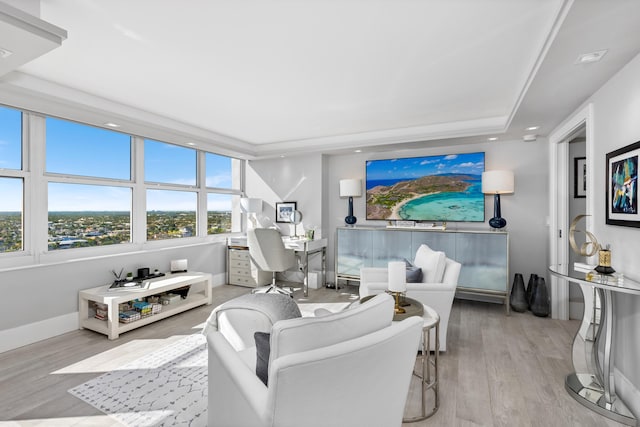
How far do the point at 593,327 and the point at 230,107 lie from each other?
3726 mm

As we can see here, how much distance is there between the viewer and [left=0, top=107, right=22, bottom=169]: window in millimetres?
2959

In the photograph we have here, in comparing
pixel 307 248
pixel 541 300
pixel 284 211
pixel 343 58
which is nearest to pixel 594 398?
pixel 541 300

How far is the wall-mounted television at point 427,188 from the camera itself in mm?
4258

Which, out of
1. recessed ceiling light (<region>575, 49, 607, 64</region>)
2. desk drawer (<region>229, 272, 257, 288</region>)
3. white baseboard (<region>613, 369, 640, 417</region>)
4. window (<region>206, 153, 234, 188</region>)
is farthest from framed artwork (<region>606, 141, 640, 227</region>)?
window (<region>206, 153, 234, 188</region>)

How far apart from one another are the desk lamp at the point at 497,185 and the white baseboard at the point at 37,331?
4.86m

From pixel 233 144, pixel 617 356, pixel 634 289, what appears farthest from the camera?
pixel 233 144

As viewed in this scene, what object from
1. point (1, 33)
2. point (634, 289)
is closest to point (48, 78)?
point (1, 33)

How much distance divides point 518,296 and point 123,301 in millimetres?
4364

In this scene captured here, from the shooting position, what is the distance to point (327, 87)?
288 cm

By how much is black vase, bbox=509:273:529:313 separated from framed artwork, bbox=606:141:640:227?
177cm

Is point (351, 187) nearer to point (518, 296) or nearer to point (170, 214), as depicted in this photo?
point (518, 296)

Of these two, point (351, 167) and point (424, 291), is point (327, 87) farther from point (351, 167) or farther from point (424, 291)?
point (351, 167)

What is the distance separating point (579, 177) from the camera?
371 cm

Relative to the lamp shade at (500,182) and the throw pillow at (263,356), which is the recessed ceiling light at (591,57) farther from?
the throw pillow at (263,356)
